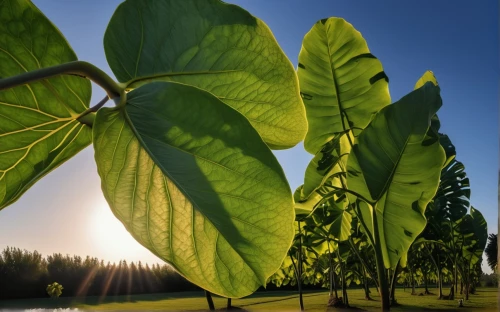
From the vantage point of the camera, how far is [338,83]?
623 millimetres

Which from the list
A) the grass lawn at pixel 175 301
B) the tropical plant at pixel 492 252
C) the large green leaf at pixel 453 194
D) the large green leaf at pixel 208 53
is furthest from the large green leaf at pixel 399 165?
the tropical plant at pixel 492 252

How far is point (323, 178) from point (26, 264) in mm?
6305

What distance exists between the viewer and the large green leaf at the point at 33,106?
0.10 metres

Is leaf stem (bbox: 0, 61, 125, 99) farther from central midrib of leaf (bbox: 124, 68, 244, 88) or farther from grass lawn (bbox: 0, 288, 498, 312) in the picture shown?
grass lawn (bbox: 0, 288, 498, 312)

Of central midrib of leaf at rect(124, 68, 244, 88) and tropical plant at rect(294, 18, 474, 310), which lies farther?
tropical plant at rect(294, 18, 474, 310)

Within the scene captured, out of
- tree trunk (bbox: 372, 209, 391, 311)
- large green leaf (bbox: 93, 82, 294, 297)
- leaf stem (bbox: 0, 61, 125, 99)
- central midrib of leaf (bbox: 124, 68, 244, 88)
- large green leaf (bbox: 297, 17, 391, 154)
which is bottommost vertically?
tree trunk (bbox: 372, 209, 391, 311)

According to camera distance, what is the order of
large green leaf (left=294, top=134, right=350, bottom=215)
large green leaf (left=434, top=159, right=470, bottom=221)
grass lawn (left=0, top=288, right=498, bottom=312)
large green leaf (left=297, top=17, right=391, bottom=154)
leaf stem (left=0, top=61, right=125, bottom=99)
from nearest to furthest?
leaf stem (left=0, top=61, right=125, bottom=99)
large green leaf (left=294, top=134, right=350, bottom=215)
large green leaf (left=297, top=17, right=391, bottom=154)
large green leaf (left=434, top=159, right=470, bottom=221)
grass lawn (left=0, top=288, right=498, bottom=312)

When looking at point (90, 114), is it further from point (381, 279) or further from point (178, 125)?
point (381, 279)

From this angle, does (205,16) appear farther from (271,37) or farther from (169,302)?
(169,302)

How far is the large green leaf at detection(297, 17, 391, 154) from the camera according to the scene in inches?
21.2

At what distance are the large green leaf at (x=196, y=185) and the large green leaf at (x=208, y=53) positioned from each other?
0.02 metres

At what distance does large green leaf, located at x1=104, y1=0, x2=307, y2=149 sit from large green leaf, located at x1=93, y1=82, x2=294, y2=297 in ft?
0.05

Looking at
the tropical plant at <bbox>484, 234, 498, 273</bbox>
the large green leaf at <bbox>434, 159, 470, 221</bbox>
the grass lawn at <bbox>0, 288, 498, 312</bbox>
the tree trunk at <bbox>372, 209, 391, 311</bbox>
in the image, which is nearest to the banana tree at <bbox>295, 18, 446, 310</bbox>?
the tree trunk at <bbox>372, 209, 391, 311</bbox>

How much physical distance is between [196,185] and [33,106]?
6cm
